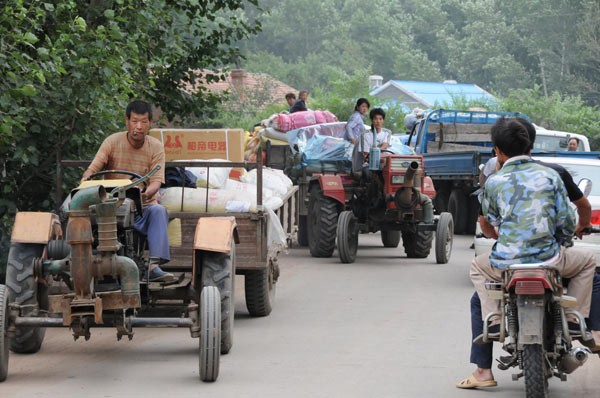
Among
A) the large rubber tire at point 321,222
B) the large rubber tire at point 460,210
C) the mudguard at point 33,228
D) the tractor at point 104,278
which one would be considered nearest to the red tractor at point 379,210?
the large rubber tire at point 321,222

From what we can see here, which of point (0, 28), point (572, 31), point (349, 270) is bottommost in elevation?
point (349, 270)

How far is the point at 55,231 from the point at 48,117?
10.3ft

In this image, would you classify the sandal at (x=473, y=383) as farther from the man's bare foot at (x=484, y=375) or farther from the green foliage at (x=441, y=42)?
the green foliage at (x=441, y=42)

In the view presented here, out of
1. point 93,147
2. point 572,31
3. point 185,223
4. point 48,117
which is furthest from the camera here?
point 572,31

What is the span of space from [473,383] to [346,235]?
901 centimetres

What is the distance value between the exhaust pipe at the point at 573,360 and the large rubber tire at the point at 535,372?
0.26 meters

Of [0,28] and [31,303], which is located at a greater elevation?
[0,28]

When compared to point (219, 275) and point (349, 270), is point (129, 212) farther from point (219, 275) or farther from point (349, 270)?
point (349, 270)

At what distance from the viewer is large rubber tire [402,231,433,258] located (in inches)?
690

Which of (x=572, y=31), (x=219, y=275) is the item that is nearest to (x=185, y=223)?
(x=219, y=275)

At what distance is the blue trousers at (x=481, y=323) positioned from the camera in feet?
23.1

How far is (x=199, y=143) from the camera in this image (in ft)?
37.8

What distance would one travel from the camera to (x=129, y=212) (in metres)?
7.88

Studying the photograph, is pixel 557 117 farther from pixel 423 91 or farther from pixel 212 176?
Answer: pixel 212 176
